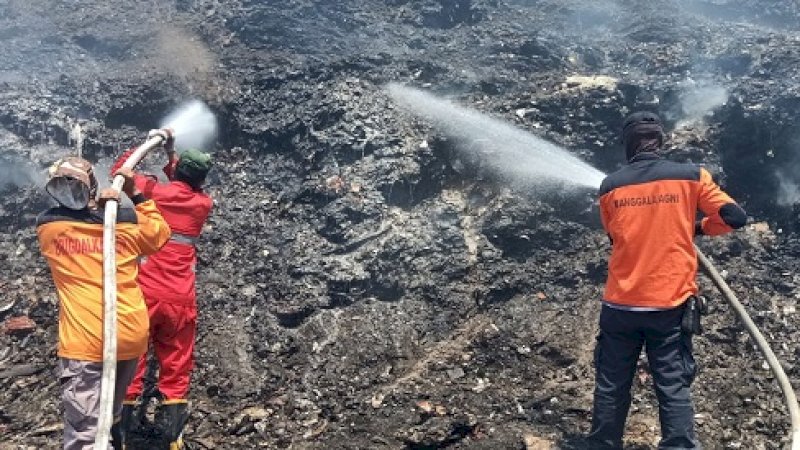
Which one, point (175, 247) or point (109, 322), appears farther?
point (175, 247)

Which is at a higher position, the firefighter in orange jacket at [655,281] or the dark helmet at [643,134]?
the dark helmet at [643,134]

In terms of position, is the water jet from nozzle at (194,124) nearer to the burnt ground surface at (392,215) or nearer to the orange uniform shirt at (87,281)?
the burnt ground surface at (392,215)

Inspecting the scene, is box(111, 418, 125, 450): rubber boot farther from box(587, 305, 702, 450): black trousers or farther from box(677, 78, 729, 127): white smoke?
box(677, 78, 729, 127): white smoke

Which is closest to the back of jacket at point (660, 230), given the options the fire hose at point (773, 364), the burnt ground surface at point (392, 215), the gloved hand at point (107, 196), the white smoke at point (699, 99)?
the fire hose at point (773, 364)

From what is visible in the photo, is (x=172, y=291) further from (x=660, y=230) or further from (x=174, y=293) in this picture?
(x=660, y=230)

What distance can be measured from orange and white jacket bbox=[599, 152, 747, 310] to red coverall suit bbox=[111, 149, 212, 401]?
2.85 metres

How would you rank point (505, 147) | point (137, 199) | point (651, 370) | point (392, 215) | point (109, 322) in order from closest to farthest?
point (109, 322)
point (651, 370)
point (137, 199)
point (392, 215)
point (505, 147)

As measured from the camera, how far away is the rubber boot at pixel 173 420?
13.5 ft

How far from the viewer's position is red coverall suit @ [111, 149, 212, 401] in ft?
13.7

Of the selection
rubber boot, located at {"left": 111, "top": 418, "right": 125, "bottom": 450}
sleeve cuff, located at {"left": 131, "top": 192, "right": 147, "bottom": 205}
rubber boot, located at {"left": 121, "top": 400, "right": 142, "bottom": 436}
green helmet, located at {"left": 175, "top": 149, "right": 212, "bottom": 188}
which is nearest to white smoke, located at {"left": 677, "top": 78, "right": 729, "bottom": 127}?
green helmet, located at {"left": 175, "top": 149, "right": 212, "bottom": 188}

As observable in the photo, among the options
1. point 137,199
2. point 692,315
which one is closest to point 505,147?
point 692,315

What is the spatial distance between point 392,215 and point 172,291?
234 centimetres

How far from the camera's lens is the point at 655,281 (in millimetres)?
3654

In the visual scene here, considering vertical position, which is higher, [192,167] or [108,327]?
A: [192,167]
